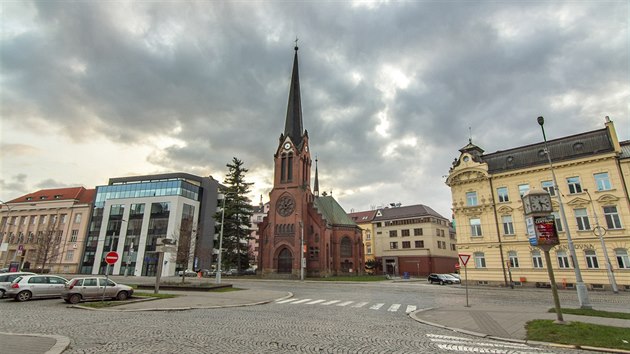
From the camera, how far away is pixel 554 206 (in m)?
31.6

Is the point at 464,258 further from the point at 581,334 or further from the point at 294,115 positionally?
the point at 294,115

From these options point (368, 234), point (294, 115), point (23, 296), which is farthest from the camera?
point (368, 234)

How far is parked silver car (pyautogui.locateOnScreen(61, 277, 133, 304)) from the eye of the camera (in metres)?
16.2

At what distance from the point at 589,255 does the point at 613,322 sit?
23.0m

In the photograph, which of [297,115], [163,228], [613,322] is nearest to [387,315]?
[613,322]

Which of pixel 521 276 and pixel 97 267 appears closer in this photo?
pixel 521 276

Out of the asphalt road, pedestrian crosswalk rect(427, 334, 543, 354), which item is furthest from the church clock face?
pedestrian crosswalk rect(427, 334, 543, 354)

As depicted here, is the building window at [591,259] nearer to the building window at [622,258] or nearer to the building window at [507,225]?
the building window at [622,258]

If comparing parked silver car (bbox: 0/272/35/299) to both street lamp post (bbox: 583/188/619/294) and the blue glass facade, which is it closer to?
street lamp post (bbox: 583/188/619/294)

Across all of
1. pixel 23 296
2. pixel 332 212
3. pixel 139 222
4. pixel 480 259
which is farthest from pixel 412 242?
pixel 23 296

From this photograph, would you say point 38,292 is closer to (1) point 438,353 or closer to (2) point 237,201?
(1) point 438,353

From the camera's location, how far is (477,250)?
116 ft

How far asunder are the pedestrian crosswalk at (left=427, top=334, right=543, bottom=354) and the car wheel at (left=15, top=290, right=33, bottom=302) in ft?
67.2

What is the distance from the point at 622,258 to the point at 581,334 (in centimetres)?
2629
